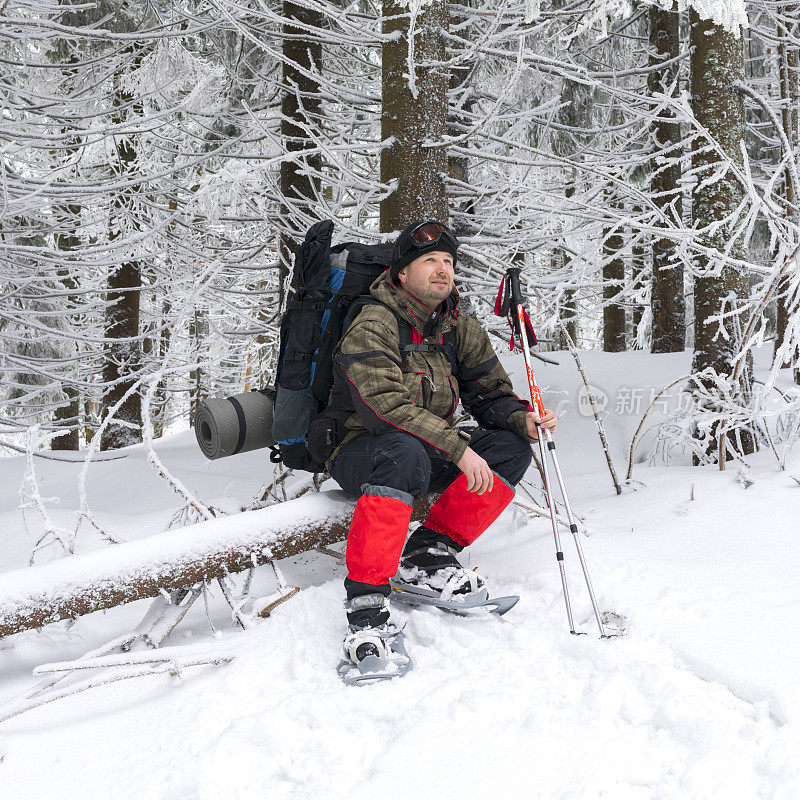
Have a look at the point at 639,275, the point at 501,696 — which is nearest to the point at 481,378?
the point at 501,696

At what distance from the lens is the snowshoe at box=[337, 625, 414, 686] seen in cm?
254

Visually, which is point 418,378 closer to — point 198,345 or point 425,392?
point 425,392

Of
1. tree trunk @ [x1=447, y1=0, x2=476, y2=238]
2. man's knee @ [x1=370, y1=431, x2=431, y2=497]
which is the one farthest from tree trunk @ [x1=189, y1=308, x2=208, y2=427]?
tree trunk @ [x1=447, y1=0, x2=476, y2=238]

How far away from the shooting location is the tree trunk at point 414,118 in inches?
169

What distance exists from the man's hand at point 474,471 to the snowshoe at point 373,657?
75 centimetres

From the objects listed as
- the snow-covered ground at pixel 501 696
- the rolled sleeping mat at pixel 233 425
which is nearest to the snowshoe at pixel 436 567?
the snow-covered ground at pixel 501 696

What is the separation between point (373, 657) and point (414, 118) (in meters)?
3.38

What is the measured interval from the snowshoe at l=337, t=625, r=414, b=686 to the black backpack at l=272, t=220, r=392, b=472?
3.29 ft

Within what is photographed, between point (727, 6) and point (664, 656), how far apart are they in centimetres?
390

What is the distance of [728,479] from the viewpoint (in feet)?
13.7

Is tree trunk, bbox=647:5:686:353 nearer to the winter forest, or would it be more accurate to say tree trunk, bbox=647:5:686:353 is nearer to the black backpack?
the winter forest

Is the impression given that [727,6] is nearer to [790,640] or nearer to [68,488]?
[790,640]

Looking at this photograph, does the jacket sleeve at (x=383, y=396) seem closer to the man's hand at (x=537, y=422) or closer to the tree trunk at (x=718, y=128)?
the man's hand at (x=537, y=422)

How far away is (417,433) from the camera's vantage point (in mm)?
3055
